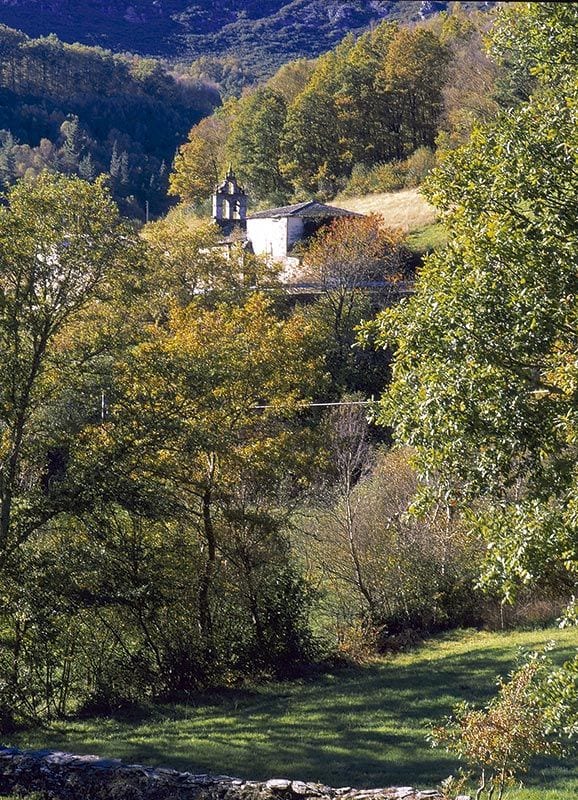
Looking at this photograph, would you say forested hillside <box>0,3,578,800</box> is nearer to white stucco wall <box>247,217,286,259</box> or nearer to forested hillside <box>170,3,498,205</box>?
white stucco wall <box>247,217,286,259</box>

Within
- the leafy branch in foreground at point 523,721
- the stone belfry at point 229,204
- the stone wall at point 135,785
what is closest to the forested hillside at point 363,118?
the stone belfry at point 229,204

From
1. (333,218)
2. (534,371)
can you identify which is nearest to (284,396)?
(534,371)

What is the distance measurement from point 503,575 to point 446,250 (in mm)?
3160

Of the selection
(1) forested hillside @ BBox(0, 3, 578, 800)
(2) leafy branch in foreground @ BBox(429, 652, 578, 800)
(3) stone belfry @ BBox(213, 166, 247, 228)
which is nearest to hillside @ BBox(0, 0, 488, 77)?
(3) stone belfry @ BBox(213, 166, 247, 228)

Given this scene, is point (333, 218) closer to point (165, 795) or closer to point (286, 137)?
point (286, 137)

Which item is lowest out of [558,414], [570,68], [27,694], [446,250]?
[27,694]

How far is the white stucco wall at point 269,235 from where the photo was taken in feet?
184

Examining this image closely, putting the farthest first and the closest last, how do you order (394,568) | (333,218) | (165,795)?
(333,218) < (394,568) < (165,795)

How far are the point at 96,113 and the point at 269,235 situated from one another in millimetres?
74101

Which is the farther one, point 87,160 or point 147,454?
point 87,160

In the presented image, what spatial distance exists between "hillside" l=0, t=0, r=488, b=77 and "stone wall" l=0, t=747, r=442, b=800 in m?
171

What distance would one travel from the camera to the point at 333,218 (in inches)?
2201

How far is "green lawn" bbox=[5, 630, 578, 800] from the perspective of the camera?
1253 centimetres

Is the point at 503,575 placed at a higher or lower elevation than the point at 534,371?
lower
